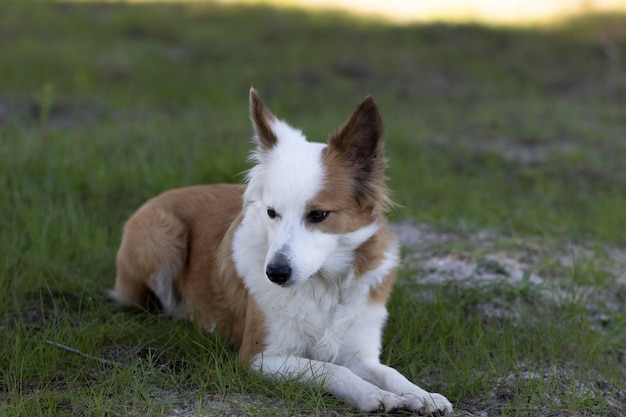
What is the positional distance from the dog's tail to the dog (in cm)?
35

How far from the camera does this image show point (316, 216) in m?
3.72

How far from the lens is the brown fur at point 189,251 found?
455 centimetres

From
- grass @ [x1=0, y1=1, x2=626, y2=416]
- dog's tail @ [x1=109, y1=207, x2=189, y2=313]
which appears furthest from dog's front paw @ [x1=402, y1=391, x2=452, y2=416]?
dog's tail @ [x1=109, y1=207, x2=189, y2=313]

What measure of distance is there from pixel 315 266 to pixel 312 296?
41 cm

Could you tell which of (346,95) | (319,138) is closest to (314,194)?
(319,138)

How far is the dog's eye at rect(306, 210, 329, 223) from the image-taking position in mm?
3699

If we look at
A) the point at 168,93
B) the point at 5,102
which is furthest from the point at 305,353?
the point at 168,93

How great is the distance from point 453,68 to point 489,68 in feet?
2.05

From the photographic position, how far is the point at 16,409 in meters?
3.51

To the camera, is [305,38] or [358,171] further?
[305,38]

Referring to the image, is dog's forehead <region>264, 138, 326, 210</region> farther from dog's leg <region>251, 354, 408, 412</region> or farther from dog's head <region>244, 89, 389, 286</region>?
dog's leg <region>251, 354, 408, 412</region>

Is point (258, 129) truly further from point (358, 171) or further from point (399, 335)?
point (399, 335)

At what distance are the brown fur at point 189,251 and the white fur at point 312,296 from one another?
0.40 meters

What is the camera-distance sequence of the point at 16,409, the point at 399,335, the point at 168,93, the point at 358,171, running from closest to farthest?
the point at 16,409 → the point at 358,171 → the point at 399,335 → the point at 168,93
